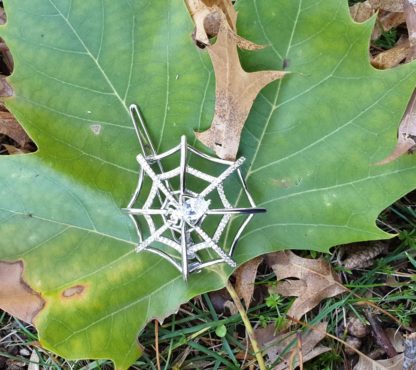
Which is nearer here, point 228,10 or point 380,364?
point 228,10

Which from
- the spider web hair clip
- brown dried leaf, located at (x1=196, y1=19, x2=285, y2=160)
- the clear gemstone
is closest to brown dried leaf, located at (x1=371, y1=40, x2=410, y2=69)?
brown dried leaf, located at (x1=196, y1=19, x2=285, y2=160)

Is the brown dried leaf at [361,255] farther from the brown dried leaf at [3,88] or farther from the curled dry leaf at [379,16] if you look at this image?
the brown dried leaf at [3,88]

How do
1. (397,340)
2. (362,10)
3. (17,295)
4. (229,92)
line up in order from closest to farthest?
(229,92) < (17,295) < (362,10) < (397,340)

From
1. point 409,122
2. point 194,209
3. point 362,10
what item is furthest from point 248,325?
point 362,10

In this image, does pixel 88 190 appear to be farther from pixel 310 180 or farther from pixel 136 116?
pixel 310 180

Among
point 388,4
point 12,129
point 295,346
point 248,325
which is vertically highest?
point 388,4

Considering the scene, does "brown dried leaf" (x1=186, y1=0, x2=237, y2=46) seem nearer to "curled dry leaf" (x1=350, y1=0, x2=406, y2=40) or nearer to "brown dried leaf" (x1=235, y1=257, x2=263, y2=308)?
"curled dry leaf" (x1=350, y1=0, x2=406, y2=40)

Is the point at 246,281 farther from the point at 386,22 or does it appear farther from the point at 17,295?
the point at 386,22

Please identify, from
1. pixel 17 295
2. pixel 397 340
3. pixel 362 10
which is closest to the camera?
pixel 17 295
